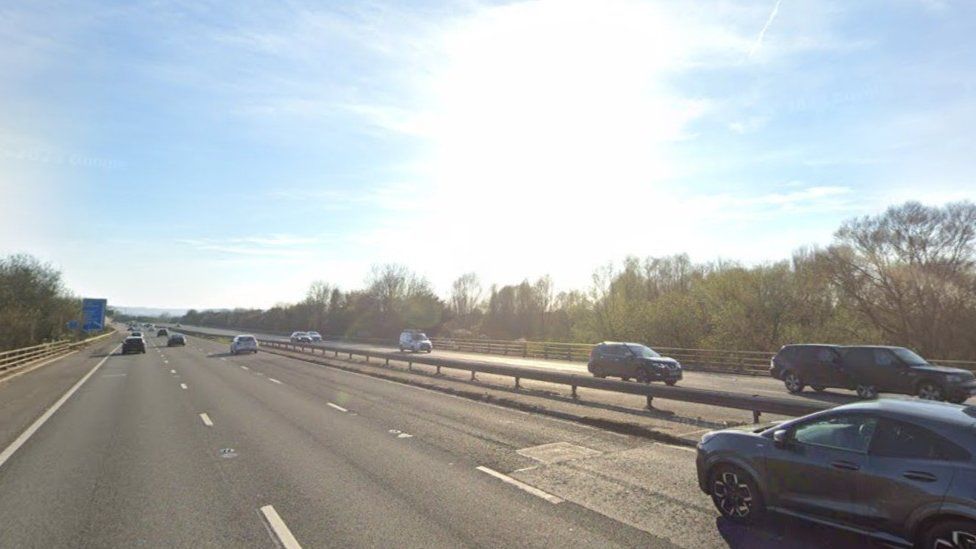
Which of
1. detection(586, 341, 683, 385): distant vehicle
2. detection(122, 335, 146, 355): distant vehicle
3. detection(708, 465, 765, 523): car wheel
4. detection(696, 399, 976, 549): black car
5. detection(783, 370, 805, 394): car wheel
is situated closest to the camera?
detection(696, 399, 976, 549): black car

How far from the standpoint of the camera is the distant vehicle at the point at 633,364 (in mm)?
22328

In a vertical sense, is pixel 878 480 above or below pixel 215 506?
above

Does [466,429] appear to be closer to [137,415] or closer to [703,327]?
[137,415]

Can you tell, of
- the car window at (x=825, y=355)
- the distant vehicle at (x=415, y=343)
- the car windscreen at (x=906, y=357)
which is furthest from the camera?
the distant vehicle at (x=415, y=343)

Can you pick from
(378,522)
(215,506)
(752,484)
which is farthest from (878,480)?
(215,506)

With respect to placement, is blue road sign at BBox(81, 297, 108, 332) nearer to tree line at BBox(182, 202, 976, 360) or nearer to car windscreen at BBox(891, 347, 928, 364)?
tree line at BBox(182, 202, 976, 360)

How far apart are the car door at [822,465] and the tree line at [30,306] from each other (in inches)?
1932

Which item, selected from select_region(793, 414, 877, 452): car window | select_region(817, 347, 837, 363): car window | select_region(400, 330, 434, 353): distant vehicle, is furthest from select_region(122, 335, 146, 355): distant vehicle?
select_region(793, 414, 877, 452): car window

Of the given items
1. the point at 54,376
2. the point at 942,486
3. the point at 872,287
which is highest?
the point at 872,287

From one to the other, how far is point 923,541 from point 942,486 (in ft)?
1.67

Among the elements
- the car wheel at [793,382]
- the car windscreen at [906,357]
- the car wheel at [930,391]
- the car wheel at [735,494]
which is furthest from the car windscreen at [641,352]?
the car wheel at [735,494]

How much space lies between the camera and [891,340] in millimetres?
38188

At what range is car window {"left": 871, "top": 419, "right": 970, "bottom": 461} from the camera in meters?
4.96

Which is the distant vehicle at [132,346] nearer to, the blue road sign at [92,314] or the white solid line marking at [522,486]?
the blue road sign at [92,314]
